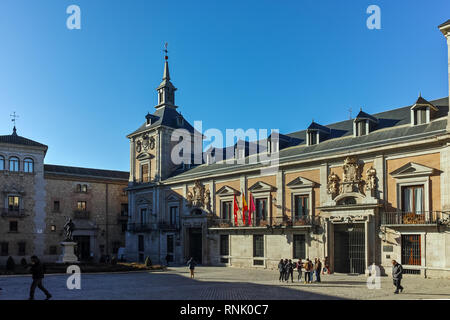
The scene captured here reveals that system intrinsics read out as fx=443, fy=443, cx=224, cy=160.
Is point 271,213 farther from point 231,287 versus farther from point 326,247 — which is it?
point 231,287

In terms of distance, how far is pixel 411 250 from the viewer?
1015 inches

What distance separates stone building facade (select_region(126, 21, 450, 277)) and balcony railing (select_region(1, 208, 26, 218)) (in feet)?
42.5

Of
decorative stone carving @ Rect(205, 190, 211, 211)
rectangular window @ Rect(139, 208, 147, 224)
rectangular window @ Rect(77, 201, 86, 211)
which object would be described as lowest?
rectangular window @ Rect(139, 208, 147, 224)

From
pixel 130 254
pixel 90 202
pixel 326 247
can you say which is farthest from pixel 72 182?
pixel 326 247

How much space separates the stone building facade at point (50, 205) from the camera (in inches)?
1810

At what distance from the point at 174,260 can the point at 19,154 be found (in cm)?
2028

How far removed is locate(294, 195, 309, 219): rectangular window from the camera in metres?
32.2

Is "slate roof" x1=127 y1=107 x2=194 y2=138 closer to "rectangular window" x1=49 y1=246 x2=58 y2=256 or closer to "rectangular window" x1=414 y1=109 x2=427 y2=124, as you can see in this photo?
"rectangular window" x1=49 y1=246 x2=58 y2=256

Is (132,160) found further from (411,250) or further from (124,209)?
(411,250)

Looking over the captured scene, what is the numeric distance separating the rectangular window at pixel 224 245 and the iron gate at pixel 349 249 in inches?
430

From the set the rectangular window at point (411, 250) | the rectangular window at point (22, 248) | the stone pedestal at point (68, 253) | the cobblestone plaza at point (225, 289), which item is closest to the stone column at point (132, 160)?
the rectangular window at point (22, 248)

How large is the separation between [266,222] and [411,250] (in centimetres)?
1159

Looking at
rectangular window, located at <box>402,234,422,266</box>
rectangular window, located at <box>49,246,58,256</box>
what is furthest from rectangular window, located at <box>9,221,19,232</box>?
rectangular window, located at <box>402,234,422,266</box>

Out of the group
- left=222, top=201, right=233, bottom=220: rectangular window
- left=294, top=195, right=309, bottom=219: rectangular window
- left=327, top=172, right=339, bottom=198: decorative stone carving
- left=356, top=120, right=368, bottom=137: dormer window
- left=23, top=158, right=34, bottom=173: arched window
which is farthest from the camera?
left=23, top=158, right=34, bottom=173: arched window
